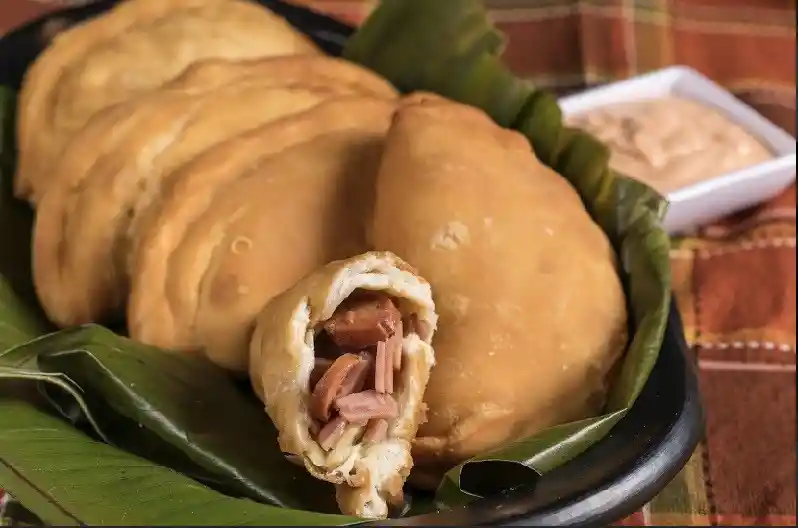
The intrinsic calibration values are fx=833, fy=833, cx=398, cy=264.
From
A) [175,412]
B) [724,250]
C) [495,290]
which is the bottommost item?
[724,250]

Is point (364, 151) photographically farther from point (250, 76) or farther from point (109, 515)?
point (109, 515)

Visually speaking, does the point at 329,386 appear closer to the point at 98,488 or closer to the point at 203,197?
the point at 98,488

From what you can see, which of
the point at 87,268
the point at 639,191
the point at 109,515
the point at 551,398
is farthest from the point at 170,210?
the point at 639,191

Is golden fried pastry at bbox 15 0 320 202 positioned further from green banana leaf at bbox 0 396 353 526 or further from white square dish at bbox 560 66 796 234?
white square dish at bbox 560 66 796 234

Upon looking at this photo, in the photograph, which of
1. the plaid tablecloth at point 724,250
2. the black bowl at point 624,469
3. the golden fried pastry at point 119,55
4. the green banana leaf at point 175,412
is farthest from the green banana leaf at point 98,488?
the plaid tablecloth at point 724,250

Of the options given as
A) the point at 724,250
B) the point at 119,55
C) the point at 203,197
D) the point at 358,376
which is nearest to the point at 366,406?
the point at 358,376

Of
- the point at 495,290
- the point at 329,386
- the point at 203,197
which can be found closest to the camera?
the point at 329,386

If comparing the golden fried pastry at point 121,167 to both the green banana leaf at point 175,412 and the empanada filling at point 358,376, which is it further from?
the empanada filling at point 358,376
